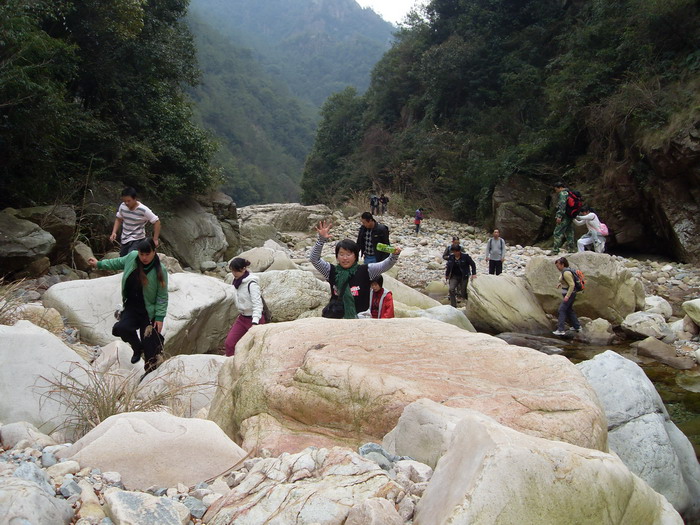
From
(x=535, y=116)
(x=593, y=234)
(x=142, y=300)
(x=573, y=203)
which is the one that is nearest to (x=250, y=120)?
(x=535, y=116)

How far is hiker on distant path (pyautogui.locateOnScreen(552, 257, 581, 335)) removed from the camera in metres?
9.09

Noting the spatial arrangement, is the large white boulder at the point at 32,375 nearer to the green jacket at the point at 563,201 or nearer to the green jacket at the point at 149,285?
the green jacket at the point at 149,285

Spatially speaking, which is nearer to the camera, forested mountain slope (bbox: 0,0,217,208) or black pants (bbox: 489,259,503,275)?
forested mountain slope (bbox: 0,0,217,208)

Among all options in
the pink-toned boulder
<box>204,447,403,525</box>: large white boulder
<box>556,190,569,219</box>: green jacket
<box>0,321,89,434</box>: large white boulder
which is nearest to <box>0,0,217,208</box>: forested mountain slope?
<box>0,321,89,434</box>: large white boulder

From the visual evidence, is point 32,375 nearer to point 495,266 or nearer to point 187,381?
point 187,381

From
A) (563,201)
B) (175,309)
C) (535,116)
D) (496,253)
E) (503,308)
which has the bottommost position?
(175,309)

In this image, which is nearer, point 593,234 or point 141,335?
point 141,335

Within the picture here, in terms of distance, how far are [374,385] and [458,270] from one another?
25.9ft

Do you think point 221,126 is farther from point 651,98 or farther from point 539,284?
point 539,284

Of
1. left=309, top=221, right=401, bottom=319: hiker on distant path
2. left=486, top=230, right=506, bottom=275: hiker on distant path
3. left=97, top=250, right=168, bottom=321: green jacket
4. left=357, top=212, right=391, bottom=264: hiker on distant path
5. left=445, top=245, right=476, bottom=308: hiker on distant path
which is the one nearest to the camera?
left=97, top=250, right=168, bottom=321: green jacket

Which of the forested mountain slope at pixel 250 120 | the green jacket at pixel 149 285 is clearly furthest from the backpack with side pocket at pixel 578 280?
the forested mountain slope at pixel 250 120

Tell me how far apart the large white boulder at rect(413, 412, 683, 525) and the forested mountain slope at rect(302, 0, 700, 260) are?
46.1 ft

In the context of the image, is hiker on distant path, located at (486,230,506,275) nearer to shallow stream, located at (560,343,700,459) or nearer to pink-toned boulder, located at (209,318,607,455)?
shallow stream, located at (560,343,700,459)

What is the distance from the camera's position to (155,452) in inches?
109
